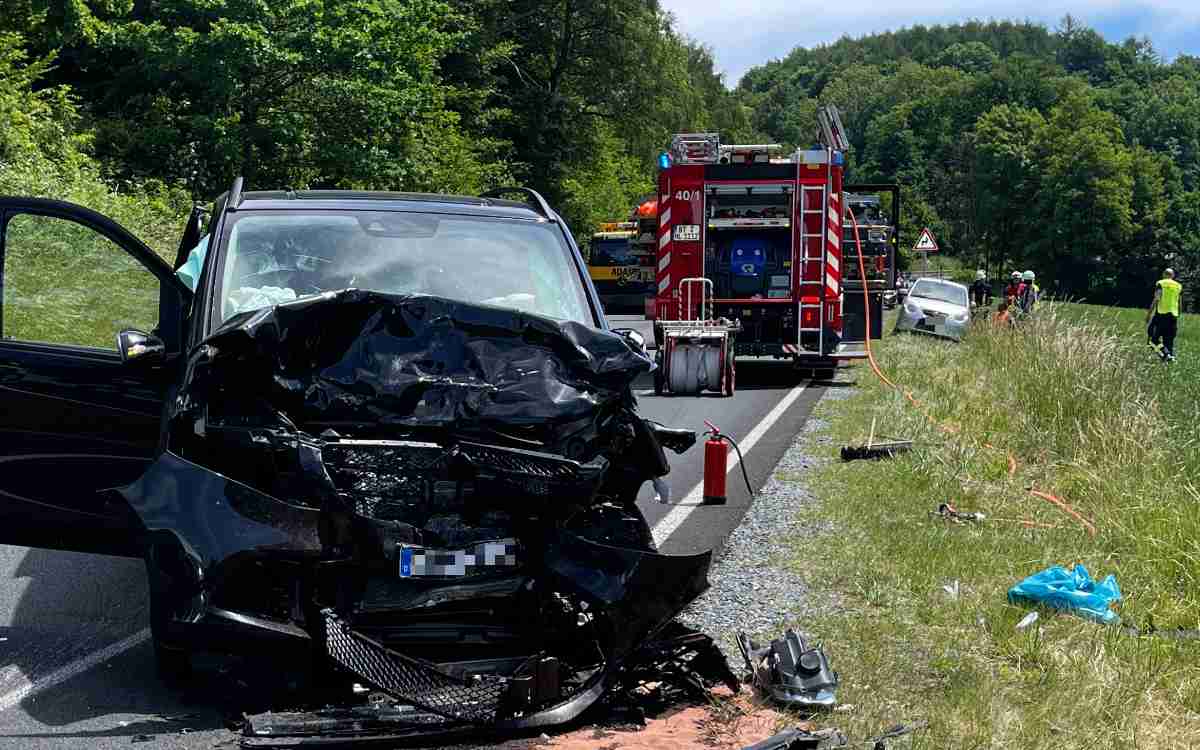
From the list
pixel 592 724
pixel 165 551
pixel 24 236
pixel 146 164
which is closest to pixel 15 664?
pixel 165 551

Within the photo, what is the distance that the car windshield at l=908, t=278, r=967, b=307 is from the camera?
31844mm

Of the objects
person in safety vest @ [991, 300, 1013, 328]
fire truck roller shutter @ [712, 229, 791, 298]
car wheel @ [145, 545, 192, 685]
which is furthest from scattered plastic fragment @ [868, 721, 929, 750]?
person in safety vest @ [991, 300, 1013, 328]

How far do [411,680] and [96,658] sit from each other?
1748 mm

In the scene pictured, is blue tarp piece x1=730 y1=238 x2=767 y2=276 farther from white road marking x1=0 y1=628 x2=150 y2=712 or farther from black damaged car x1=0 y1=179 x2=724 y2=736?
white road marking x1=0 y1=628 x2=150 y2=712

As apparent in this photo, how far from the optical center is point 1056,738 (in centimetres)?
492

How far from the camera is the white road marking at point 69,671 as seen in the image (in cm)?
523

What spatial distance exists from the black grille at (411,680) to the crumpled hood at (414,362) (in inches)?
34.2

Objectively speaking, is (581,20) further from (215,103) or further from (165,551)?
(165,551)

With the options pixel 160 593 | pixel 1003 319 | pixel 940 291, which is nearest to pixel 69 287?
pixel 160 593

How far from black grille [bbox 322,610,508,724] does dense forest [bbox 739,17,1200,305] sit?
306ft

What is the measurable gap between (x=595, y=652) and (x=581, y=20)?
167ft

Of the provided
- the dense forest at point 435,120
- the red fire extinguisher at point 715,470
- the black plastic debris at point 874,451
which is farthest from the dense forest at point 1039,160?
the red fire extinguisher at point 715,470

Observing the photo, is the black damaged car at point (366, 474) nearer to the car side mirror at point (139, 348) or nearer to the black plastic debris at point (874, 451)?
the car side mirror at point (139, 348)

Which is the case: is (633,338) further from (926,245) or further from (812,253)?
(926,245)
